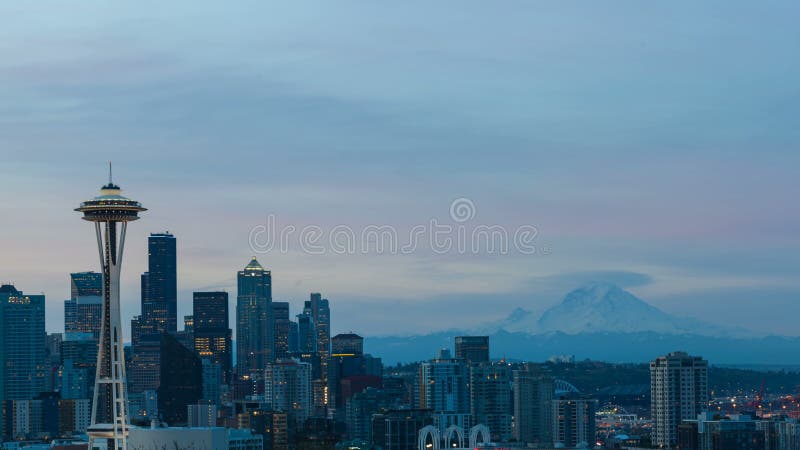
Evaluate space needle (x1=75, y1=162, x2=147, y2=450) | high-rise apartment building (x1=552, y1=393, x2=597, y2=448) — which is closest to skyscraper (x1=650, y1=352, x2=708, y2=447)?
high-rise apartment building (x1=552, y1=393, x2=597, y2=448)

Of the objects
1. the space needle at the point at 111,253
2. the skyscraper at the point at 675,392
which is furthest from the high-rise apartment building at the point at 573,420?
the space needle at the point at 111,253

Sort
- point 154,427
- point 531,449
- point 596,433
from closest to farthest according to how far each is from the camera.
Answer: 1. point 154,427
2. point 531,449
3. point 596,433

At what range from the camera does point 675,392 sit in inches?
7416

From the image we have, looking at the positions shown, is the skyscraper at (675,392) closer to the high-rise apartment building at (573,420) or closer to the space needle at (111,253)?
the high-rise apartment building at (573,420)

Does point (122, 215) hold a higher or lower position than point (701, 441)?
higher

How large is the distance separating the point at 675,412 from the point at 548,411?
66.4 feet

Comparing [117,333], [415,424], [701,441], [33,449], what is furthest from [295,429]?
[117,333]

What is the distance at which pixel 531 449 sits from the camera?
15450 cm

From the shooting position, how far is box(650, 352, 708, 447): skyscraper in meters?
183

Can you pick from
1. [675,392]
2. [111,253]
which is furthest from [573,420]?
[111,253]

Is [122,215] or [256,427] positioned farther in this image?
[256,427]

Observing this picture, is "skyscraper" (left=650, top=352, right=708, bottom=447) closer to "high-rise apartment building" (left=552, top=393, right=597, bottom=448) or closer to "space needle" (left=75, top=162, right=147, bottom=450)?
"high-rise apartment building" (left=552, top=393, right=597, bottom=448)

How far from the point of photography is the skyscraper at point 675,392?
600ft

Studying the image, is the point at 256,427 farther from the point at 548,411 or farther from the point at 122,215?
the point at 122,215
